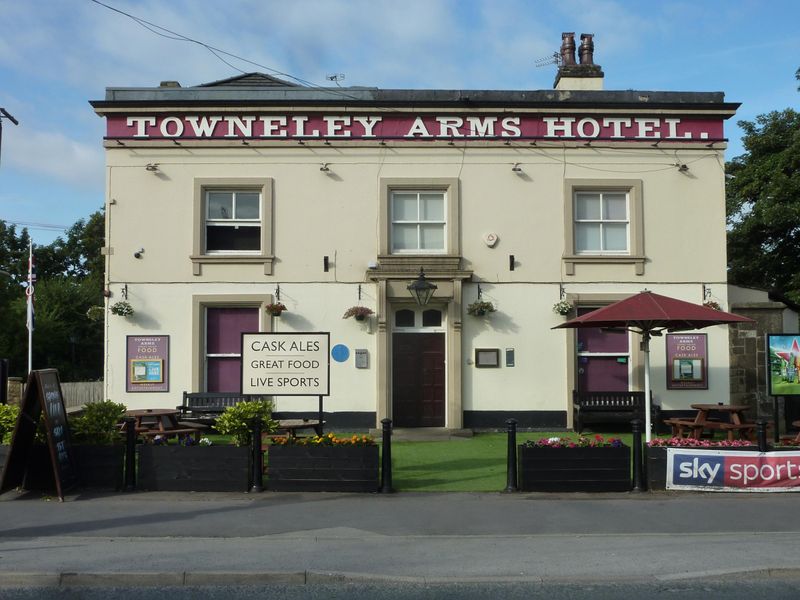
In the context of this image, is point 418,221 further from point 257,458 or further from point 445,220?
point 257,458

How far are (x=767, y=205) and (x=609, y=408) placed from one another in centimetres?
1187

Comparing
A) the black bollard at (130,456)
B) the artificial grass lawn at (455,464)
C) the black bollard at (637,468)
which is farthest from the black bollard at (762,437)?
the black bollard at (130,456)

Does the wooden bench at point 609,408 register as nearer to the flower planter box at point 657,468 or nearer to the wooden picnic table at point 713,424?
the wooden picnic table at point 713,424

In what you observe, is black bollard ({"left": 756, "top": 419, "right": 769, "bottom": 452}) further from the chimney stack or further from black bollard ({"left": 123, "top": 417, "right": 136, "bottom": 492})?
the chimney stack

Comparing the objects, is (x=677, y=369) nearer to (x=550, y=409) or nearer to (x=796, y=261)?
(x=550, y=409)

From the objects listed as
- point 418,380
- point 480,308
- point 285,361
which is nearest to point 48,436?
point 285,361

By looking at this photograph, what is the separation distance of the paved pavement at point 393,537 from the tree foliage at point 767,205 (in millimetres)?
16652

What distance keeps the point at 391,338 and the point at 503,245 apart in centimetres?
304

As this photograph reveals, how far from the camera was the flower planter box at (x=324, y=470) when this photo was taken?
1075 cm

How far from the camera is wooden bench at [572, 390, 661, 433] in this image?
54.9 feet

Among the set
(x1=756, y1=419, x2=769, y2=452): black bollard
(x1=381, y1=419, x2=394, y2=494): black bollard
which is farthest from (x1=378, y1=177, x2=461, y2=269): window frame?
(x1=756, y1=419, x2=769, y2=452): black bollard

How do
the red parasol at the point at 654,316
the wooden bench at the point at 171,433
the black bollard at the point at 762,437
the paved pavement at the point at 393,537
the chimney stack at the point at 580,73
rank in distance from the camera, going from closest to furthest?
the paved pavement at the point at 393,537
the black bollard at the point at 762,437
the red parasol at the point at 654,316
the wooden bench at the point at 171,433
the chimney stack at the point at 580,73

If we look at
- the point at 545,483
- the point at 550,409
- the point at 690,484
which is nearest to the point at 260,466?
the point at 545,483

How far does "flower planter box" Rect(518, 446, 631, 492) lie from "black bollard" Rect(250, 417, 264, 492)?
134 inches
